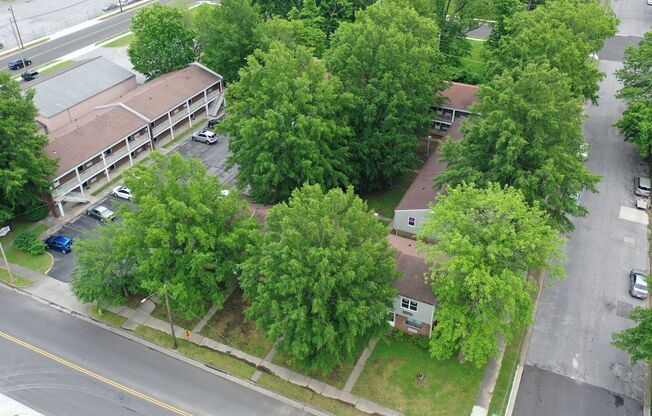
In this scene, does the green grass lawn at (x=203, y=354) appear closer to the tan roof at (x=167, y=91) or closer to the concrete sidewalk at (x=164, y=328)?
the concrete sidewalk at (x=164, y=328)

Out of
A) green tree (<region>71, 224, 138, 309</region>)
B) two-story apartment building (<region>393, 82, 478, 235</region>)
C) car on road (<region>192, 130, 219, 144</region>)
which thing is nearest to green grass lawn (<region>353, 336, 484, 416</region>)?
two-story apartment building (<region>393, 82, 478, 235</region>)

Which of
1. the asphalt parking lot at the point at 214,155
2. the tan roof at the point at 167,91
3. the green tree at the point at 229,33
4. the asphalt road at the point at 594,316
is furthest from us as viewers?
the green tree at the point at 229,33

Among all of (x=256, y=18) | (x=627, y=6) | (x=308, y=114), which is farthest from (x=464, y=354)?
(x=627, y=6)

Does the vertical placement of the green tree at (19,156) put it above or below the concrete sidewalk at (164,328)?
above

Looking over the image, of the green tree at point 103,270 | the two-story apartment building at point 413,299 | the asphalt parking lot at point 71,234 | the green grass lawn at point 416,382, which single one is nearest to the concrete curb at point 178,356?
the green tree at point 103,270

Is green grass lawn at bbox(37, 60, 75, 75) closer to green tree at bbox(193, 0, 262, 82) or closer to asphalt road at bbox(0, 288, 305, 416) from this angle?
green tree at bbox(193, 0, 262, 82)

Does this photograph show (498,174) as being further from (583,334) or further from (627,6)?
(627,6)

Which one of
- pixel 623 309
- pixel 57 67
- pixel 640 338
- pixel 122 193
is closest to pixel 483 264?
pixel 640 338
